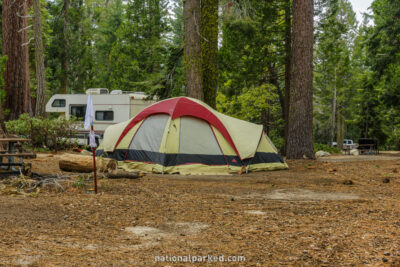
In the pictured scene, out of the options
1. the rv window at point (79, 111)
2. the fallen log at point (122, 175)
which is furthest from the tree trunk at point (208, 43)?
the rv window at point (79, 111)

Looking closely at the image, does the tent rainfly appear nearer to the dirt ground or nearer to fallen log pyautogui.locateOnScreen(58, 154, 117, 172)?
fallen log pyautogui.locateOnScreen(58, 154, 117, 172)

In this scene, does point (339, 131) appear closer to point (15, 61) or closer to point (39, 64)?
point (39, 64)

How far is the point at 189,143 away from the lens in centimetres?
968

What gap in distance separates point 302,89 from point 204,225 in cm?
809

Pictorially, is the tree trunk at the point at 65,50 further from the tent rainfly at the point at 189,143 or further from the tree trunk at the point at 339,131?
the tree trunk at the point at 339,131

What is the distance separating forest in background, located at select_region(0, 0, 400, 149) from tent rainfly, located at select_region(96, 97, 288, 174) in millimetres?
3968

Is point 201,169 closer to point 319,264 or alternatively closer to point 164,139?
point 164,139

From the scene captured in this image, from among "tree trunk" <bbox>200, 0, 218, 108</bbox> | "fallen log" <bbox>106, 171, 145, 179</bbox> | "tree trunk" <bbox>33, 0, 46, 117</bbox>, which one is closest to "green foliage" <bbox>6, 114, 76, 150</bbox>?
"tree trunk" <bbox>33, 0, 46, 117</bbox>

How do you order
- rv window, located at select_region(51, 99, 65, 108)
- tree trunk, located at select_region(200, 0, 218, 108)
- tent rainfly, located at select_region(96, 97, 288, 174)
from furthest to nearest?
rv window, located at select_region(51, 99, 65, 108)
tree trunk, located at select_region(200, 0, 218, 108)
tent rainfly, located at select_region(96, 97, 288, 174)

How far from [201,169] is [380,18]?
19.4 meters

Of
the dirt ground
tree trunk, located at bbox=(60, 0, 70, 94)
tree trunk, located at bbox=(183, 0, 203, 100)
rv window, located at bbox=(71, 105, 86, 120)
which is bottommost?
the dirt ground

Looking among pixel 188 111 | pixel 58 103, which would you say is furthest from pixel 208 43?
pixel 58 103

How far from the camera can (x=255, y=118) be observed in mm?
24703

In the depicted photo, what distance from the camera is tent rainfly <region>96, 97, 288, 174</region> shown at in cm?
949
